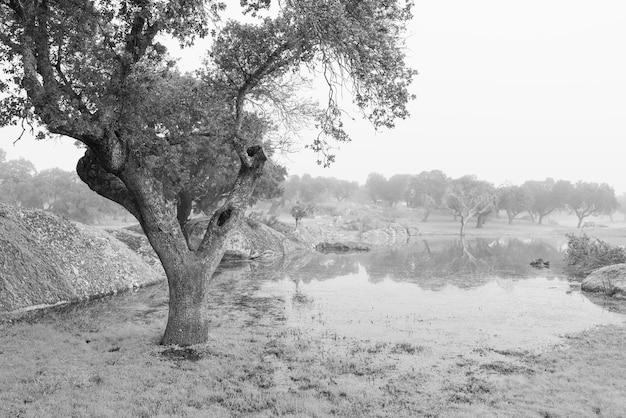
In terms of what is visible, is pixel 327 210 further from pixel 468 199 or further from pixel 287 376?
pixel 287 376

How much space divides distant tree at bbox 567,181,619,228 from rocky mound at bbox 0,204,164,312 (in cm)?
10478

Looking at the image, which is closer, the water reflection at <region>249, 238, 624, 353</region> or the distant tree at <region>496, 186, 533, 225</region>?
the water reflection at <region>249, 238, 624, 353</region>

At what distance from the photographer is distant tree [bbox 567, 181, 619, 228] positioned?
333ft

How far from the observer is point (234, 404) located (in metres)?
7.77

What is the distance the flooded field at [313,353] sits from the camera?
7805 mm

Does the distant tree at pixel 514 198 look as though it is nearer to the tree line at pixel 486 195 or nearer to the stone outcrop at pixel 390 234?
the tree line at pixel 486 195

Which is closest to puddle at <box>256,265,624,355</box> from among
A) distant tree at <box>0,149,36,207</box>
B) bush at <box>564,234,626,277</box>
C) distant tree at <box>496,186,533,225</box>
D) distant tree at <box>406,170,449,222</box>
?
bush at <box>564,234,626,277</box>

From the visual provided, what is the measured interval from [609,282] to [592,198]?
96.0 metres

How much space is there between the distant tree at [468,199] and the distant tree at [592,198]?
19.9m

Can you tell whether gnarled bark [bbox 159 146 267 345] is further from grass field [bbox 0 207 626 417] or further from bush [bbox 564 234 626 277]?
bush [bbox 564 234 626 277]

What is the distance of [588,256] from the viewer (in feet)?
94.6

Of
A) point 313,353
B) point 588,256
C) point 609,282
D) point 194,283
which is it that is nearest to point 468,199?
point 588,256

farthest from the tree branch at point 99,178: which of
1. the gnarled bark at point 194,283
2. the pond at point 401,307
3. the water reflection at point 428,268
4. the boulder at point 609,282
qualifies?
the boulder at point 609,282

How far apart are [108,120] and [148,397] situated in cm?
647
